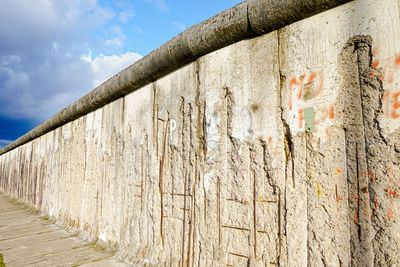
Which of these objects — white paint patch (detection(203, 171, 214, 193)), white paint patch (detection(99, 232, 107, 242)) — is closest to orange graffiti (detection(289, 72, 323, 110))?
white paint patch (detection(203, 171, 214, 193))

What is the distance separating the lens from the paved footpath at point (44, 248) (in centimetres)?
→ 244

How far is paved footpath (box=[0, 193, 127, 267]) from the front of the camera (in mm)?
2439

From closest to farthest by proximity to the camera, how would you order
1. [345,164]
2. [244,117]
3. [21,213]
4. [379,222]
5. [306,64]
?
[379,222] < [345,164] < [306,64] < [244,117] < [21,213]

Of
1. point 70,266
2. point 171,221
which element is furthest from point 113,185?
point 171,221

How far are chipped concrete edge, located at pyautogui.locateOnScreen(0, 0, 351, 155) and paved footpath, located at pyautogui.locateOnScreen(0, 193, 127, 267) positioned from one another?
63.5 inches

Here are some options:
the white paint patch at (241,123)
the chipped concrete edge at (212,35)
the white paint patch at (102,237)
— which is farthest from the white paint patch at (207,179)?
the white paint patch at (102,237)

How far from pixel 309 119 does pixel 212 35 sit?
88 centimetres

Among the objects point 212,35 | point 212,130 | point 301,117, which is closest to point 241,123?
point 212,130

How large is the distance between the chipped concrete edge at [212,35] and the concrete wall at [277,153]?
6 centimetres

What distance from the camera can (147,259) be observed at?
2207 millimetres

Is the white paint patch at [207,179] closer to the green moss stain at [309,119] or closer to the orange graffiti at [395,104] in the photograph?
the green moss stain at [309,119]

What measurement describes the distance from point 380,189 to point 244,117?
2.54 feet

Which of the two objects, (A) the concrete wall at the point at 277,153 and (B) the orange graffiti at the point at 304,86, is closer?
(A) the concrete wall at the point at 277,153

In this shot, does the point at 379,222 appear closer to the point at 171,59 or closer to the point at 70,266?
the point at 171,59
